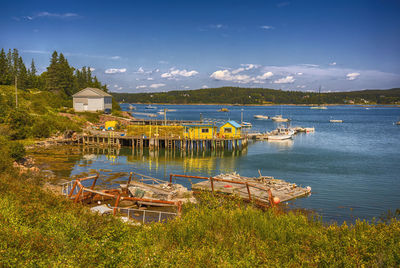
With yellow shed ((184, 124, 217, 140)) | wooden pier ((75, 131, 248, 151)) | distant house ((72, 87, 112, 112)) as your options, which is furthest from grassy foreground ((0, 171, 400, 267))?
distant house ((72, 87, 112, 112))

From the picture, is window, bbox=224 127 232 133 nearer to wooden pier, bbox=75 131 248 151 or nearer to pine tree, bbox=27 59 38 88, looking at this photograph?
wooden pier, bbox=75 131 248 151

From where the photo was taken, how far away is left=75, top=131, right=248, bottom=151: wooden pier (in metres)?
52.8

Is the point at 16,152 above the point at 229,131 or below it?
below

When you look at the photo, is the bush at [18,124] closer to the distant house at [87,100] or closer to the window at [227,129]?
the distant house at [87,100]

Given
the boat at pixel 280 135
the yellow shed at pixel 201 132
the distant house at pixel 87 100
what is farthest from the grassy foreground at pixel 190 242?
the distant house at pixel 87 100

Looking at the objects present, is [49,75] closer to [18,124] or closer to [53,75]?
[53,75]

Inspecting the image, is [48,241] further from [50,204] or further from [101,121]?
[101,121]

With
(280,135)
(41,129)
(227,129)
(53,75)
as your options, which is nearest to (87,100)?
(53,75)

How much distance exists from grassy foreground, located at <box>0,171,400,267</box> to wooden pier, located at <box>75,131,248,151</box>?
128 feet

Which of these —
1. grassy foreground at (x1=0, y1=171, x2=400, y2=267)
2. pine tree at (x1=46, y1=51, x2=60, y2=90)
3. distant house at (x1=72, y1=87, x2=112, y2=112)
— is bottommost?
grassy foreground at (x1=0, y1=171, x2=400, y2=267)

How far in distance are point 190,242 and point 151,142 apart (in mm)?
43026

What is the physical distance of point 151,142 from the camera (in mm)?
53281

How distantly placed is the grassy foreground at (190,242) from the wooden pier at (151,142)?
38984mm

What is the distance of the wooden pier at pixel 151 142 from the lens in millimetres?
52750
